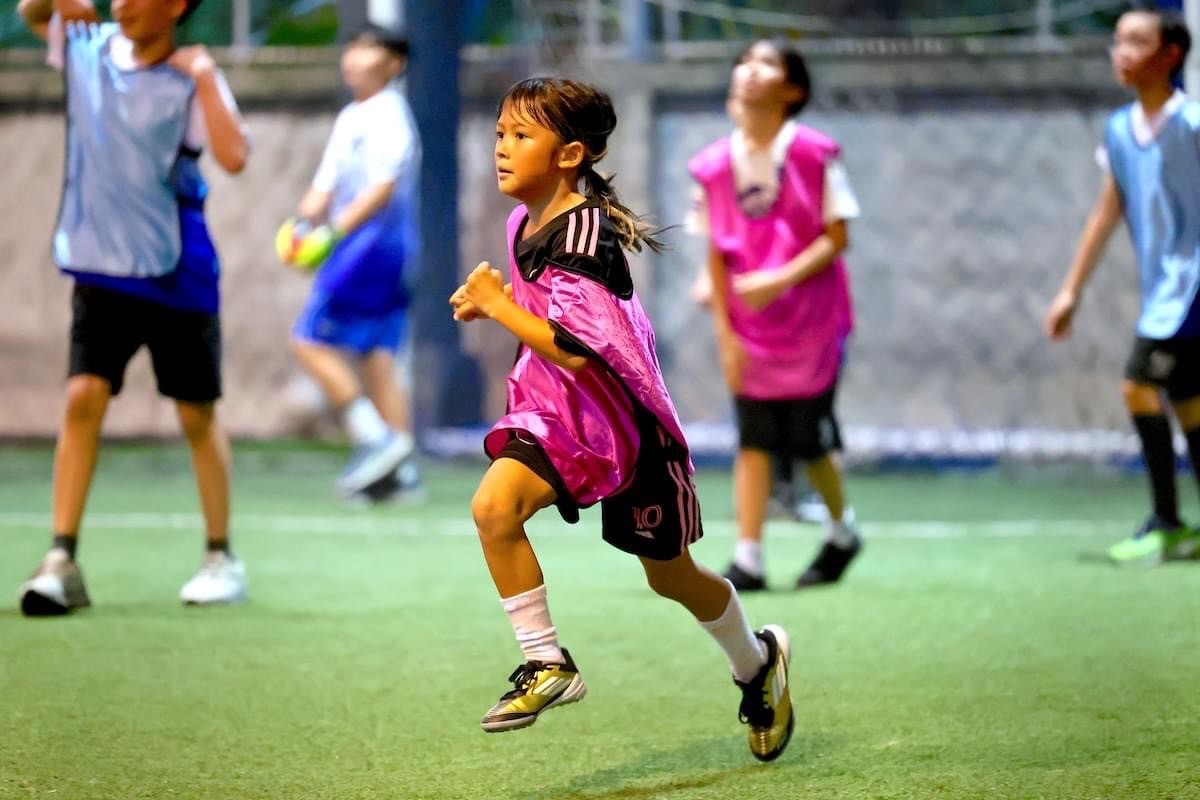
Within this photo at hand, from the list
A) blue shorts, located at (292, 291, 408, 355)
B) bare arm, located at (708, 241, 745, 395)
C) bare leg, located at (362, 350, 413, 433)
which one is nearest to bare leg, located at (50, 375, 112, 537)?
bare arm, located at (708, 241, 745, 395)

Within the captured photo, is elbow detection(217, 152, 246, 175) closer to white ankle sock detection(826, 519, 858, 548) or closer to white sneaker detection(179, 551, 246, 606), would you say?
white sneaker detection(179, 551, 246, 606)

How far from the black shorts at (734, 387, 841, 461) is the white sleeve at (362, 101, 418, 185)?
257cm

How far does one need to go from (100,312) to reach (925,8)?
5.44 metres

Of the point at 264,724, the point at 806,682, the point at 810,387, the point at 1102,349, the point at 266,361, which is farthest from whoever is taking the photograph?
the point at 266,361

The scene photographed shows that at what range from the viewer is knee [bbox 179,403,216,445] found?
5.52 m

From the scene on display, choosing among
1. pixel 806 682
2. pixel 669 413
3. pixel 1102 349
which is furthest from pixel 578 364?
pixel 1102 349

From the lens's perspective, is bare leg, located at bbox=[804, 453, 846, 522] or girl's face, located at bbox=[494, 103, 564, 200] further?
bare leg, located at bbox=[804, 453, 846, 522]

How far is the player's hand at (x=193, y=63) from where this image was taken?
5296mm

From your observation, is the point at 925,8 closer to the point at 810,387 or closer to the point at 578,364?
the point at 810,387

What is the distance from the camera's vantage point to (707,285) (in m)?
6.22

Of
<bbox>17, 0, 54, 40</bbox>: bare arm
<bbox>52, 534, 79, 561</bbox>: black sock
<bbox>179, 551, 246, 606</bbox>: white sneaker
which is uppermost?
<bbox>17, 0, 54, 40</bbox>: bare arm

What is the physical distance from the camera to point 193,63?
5.32 metres

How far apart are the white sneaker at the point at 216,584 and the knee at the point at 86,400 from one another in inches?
22.2

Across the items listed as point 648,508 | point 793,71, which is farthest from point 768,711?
point 793,71
